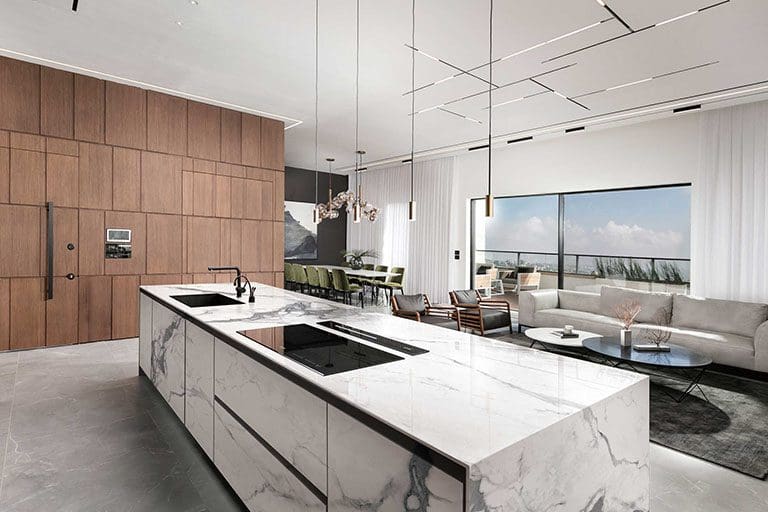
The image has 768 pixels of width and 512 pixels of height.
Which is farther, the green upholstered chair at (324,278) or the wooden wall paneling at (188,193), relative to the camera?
the green upholstered chair at (324,278)

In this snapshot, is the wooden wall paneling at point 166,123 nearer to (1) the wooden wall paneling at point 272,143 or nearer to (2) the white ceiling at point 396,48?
(2) the white ceiling at point 396,48

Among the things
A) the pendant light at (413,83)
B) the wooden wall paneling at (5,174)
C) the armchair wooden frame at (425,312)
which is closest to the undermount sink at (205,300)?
the pendant light at (413,83)

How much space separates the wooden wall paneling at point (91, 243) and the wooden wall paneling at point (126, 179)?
28cm

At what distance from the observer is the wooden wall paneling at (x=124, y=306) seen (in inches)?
223

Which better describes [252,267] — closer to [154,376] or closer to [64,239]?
[64,239]

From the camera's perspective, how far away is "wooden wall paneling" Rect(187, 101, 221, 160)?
6.15 meters

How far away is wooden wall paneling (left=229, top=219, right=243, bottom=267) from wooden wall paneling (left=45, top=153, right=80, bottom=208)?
1.94 metres

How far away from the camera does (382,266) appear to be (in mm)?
10477

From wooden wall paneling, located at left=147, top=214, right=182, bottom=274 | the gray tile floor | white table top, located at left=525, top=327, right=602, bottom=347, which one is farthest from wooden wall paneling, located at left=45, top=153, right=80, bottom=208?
white table top, located at left=525, top=327, right=602, bottom=347

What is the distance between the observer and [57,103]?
5.14 m

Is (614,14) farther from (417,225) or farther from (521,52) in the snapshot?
(417,225)

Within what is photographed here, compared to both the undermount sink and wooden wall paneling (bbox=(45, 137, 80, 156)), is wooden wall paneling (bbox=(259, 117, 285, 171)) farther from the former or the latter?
→ the undermount sink

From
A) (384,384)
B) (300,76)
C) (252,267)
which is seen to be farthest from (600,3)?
(252,267)

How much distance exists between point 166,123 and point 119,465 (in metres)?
4.72
